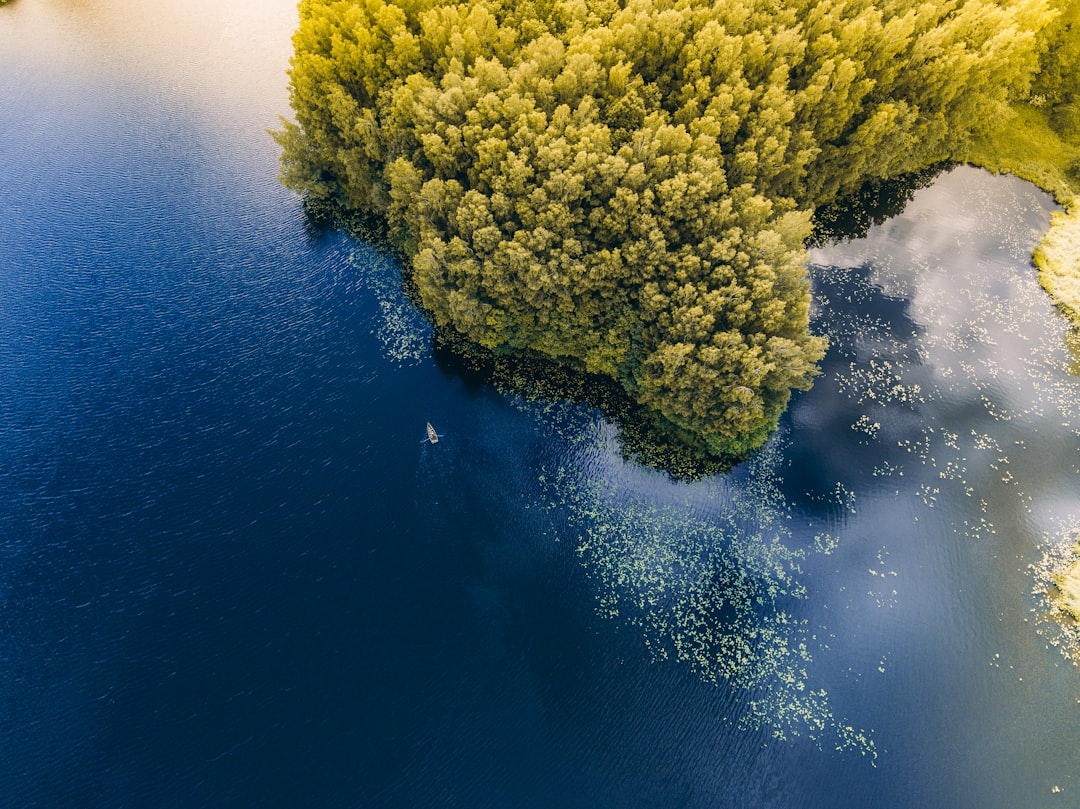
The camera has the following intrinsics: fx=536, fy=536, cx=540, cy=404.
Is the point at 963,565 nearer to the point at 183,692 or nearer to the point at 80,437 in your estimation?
the point at 183,692

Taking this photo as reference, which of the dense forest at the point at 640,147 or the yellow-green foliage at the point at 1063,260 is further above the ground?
the dense forest at the point at 640,147

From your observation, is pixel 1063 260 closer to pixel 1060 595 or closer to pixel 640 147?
pixel 1060 595

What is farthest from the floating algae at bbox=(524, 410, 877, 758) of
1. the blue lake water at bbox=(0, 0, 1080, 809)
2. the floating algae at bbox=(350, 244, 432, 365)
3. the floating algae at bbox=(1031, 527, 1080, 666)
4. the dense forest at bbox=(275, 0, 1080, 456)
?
the floating algae at bbox=(350, 244, 432, 365)

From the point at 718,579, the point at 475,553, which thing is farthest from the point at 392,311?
the point at 718,579

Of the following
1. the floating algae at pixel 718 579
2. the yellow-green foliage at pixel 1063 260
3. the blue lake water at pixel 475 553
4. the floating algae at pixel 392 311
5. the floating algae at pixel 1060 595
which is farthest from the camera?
the yellow-green foliage at pixel 1063 260

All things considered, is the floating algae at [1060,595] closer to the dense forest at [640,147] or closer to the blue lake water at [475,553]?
the blue lake water at [475,553]

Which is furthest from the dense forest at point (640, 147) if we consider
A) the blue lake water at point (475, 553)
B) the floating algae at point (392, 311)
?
the blue lake water at point (475, 553)
